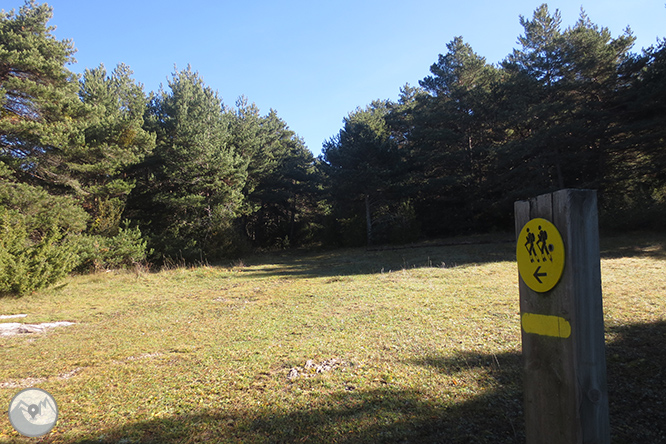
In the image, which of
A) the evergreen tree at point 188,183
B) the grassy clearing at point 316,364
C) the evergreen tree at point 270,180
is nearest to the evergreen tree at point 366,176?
the evergreen tree at point 270,180

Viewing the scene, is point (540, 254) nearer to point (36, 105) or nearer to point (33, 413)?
point (33, 413)

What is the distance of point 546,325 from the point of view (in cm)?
160

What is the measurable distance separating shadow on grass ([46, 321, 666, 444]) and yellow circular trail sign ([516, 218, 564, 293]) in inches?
56.1

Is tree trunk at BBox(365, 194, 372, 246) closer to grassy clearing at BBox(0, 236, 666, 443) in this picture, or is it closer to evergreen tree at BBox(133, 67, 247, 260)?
evergreen tree at BBox(133, 67, 247, 260)

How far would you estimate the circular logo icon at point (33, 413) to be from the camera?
221 centimetres

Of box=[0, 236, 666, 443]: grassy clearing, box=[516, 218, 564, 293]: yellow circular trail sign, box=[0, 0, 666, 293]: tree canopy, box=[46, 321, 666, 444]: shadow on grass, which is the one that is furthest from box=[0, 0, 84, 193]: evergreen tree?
box=[516, 218, 564, 293]: yellow circular trail sign

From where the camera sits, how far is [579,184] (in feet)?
64.4

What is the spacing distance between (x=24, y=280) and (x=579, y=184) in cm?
2517

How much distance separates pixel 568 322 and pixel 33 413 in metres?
3.35

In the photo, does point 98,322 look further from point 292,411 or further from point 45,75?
point 45,75

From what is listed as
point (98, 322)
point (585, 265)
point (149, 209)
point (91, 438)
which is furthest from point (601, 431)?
point (149, 209)

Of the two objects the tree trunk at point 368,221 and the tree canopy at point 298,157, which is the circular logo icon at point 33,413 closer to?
the tree canopy at point 298,157

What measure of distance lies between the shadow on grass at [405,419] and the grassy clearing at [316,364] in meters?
0.01

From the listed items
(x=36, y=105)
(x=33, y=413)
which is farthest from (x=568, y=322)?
(x=36, y=105)
